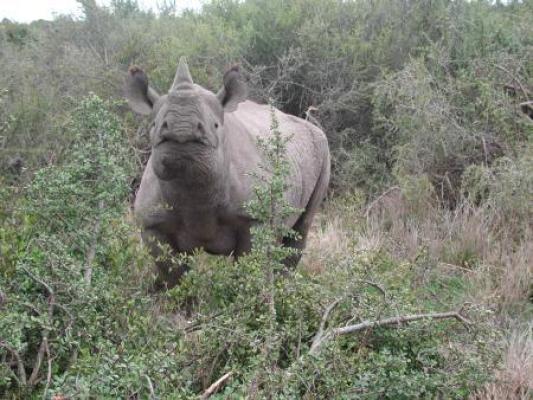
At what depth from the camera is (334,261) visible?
4930 millimetres

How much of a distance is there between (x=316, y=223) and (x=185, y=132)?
4890 mm

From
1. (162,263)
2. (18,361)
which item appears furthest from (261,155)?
(18,361)

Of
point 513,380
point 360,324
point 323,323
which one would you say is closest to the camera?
point 323,323

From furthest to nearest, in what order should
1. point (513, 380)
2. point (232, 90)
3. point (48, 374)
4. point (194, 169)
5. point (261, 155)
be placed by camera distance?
point (261, 155), point (232, 90), point (194, 169), point (513, 380), point (48, 374)

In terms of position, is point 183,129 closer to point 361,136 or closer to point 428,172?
point 428,172

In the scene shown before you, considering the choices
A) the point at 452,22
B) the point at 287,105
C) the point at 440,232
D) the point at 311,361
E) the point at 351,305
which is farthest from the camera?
the point at 287,105

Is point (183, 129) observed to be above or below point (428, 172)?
above

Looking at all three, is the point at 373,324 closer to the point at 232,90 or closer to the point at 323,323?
the point at 323,323

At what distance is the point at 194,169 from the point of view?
5086mm

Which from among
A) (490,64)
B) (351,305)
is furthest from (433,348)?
(490,64)

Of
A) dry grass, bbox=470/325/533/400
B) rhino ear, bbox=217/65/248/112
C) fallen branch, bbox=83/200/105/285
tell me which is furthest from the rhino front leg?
dry grass, bbox=470/325/533/400

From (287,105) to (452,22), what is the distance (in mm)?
2706

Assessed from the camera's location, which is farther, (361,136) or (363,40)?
(363,40)

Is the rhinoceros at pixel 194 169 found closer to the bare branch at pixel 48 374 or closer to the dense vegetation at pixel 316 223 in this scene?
the dense vegetation at pixel 316 223
